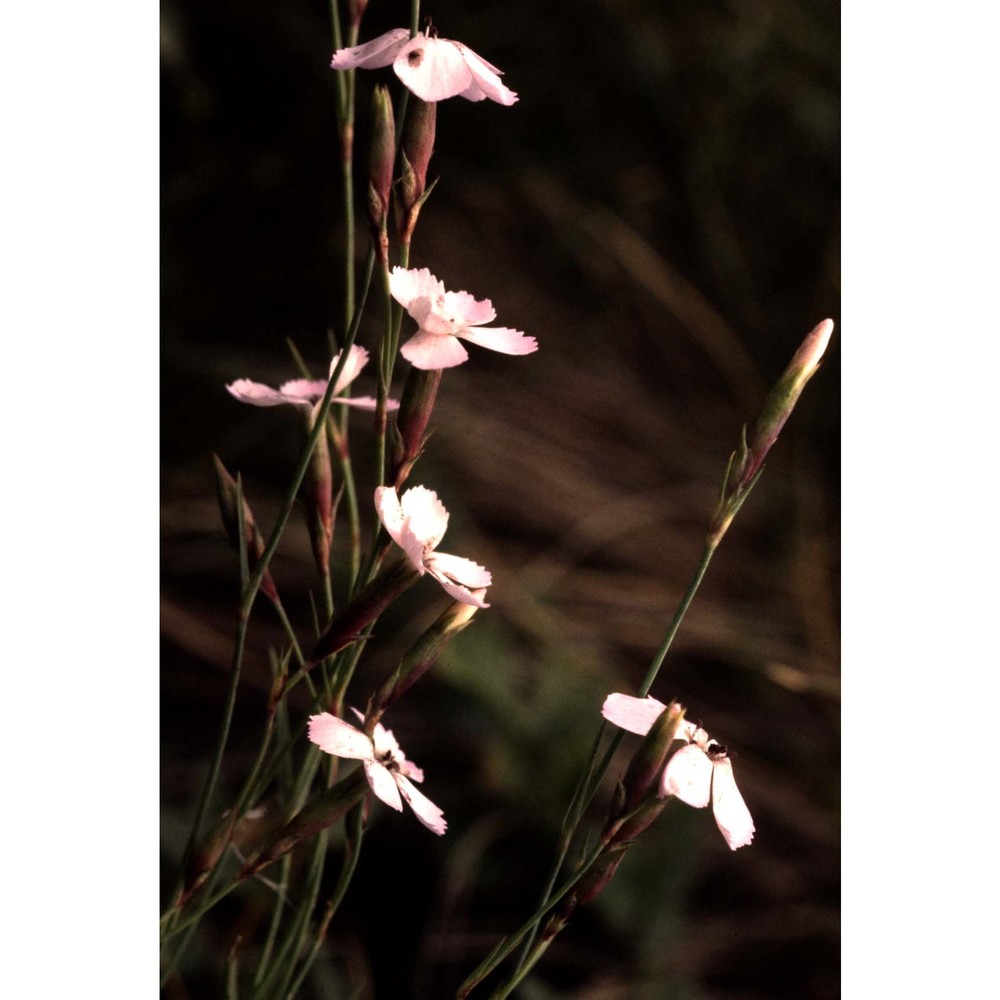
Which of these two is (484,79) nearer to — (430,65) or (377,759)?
(430,65)

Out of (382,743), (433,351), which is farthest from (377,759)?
(433,351)

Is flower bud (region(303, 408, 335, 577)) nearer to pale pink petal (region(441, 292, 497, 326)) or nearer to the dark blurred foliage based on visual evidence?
pale pink petal (region(441, 292, 497, 326))

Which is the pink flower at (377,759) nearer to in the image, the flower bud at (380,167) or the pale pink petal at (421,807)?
the pale pink petal at (421,807)

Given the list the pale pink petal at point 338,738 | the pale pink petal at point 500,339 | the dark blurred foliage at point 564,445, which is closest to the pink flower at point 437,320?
the pale pink petal at point 500,339

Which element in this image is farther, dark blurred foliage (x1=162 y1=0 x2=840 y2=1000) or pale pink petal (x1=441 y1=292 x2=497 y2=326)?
dark blurred foliage (x1=162 y1=0 x2=840 y2=1000)

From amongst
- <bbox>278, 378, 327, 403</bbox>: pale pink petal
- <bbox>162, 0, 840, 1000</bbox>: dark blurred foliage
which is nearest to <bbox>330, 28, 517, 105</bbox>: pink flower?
<bbox>278, 378, 327, 403</bbox>: pale pink petal
